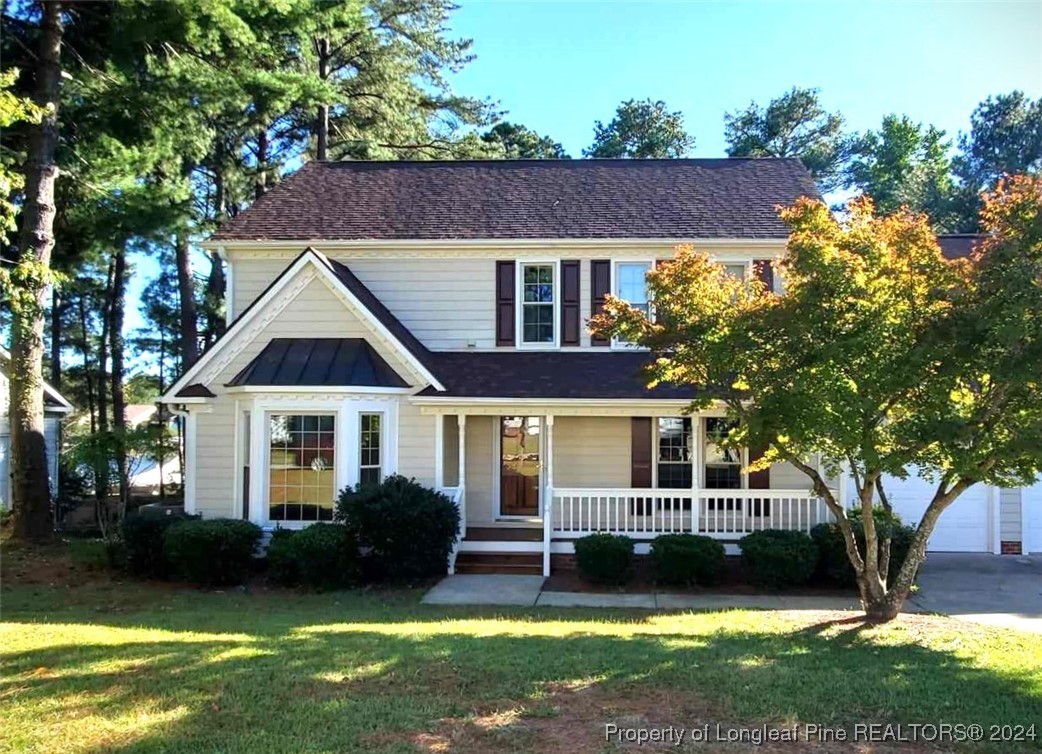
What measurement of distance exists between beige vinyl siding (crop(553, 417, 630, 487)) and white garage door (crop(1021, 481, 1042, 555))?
777 cm

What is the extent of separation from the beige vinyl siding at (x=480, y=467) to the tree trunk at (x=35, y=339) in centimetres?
878

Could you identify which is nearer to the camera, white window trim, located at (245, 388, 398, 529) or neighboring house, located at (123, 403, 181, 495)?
white window trim, located at (245, 388, 398, 529)

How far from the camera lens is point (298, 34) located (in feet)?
58.0

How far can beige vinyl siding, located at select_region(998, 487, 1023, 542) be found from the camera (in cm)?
1459

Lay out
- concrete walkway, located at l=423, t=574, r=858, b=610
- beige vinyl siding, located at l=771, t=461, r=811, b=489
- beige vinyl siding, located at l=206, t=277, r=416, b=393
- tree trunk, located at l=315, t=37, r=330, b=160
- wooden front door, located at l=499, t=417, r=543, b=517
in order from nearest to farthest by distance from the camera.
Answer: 1. concrete walkway, located at l=423, t=574, r=858, b=610
2. beige vinyl siding, located at l=206, t=277, r=416, b=393
3. beige vinyl siding, located at l=771, t=461, r=811, b=489
4. wooden front door, located at l=499, t=417, r=543, b=517
5. tree trunk, located at l=315, t=37, r=330, b=160

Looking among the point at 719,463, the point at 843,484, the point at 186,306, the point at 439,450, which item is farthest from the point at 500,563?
the point at 186,306

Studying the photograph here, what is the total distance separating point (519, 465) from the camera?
14914 millimetres

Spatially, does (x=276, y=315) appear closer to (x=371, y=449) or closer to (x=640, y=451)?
(x=371, y=449)

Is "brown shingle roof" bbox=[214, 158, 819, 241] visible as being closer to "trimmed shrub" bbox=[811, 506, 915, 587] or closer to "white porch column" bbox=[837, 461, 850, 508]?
"white porch column" bbox=[837, 461, 850, 508]

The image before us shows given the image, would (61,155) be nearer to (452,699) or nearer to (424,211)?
(424,211)

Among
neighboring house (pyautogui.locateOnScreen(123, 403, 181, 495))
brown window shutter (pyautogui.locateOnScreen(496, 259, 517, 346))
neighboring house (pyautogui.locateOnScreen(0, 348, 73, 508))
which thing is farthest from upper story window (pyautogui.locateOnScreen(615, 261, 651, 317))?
neighboring house (pyautogui.locateOnScreen(0, 348, 73, 508))

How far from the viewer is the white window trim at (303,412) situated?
12.7 metres

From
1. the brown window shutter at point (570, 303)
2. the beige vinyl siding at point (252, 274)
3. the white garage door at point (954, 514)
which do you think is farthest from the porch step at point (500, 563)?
the white garage door at point (954, 514)

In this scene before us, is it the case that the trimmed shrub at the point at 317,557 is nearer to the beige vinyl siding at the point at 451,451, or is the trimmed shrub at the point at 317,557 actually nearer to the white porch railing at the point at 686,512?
the beige vinyl siding at the point at 451,451
